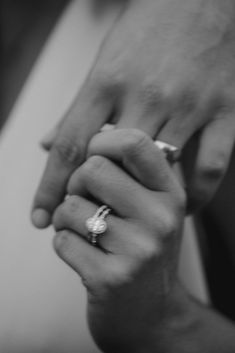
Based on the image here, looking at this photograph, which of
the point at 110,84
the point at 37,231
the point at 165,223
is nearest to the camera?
the point at 165,223

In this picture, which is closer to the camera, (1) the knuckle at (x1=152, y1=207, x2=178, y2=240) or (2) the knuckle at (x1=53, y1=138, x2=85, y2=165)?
(1) the knuckle at (x1=152, y1=207, x2=178, y2=240)

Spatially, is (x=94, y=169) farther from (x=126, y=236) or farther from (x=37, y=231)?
(x=37, y=231)

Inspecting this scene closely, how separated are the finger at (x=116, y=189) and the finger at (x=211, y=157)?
0.33 ft

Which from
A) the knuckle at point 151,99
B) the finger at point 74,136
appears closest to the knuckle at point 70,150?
the finger at point 74,136

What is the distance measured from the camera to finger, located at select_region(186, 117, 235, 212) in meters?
0.71

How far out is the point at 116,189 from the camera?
64 cm

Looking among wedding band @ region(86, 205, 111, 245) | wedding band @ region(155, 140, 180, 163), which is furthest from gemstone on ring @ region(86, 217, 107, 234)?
wedding band @ region(155, 140, 180, 163)

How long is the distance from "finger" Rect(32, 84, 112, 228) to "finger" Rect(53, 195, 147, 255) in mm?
88

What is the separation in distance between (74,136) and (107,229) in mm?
173

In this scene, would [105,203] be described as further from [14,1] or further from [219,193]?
[14,1]

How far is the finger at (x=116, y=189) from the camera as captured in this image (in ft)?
2.07

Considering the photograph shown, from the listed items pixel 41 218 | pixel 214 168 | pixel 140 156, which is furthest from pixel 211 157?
pixel 41 218

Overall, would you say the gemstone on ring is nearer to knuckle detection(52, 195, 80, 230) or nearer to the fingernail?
knuckle detection(52, 195, 80, 230)

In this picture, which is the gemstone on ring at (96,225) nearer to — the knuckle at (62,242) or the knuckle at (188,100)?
the knuckle at (62,242)
